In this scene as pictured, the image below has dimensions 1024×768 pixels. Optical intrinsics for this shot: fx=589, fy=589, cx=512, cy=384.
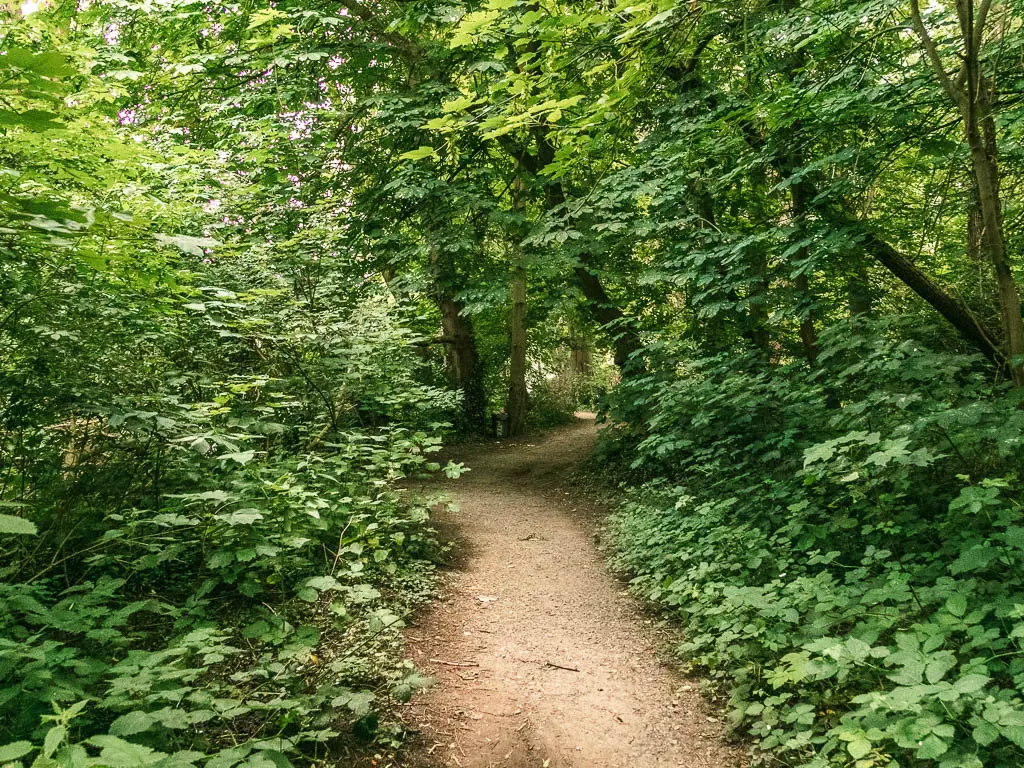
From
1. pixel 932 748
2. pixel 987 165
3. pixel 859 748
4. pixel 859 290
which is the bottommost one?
pixel 859 748

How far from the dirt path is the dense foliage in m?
0.32

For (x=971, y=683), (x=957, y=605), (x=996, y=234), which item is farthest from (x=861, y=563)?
(x=996, y=234)

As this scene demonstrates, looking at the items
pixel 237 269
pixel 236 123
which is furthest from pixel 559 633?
pixel 236 123

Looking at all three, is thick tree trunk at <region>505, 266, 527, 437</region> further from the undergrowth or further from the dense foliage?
the undergrowth

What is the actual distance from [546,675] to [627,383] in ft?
16.8

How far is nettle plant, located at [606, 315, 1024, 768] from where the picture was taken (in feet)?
8.73

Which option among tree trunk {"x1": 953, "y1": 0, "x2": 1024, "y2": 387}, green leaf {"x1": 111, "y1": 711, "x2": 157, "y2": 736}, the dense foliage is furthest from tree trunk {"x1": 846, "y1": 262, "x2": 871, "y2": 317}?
green leaf {"x1": 111, "y1": 711, "x2": 157, "y2": 736}

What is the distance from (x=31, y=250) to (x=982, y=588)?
5567mm

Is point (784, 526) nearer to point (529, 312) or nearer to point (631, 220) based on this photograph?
point (631, 220)

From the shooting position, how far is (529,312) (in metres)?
13.3

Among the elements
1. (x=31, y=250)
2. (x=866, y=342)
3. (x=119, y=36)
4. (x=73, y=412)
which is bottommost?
(x=866, y=342)

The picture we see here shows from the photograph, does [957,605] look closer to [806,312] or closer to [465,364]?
[806,312]

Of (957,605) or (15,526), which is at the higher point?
(15,526)

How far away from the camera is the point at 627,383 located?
871 centimetres
